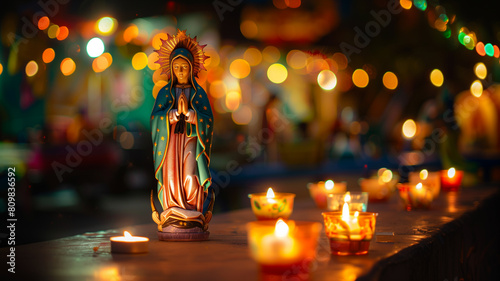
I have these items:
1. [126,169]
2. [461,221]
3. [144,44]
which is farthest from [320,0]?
[461,221]

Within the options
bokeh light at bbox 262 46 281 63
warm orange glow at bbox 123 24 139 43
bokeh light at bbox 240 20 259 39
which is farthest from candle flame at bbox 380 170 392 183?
bokeh light at bbox 262 46 281 63

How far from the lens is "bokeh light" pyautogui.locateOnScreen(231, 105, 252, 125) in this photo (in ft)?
86.3

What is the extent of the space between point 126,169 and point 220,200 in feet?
10.4

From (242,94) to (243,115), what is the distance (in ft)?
5.23

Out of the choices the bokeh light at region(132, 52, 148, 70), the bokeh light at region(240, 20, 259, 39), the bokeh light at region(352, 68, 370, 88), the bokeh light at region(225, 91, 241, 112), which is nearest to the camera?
the bokeh light at region(132, 52, 148, 70)

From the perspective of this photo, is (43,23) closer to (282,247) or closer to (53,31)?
(53,31)

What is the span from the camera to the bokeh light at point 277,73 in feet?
84.1

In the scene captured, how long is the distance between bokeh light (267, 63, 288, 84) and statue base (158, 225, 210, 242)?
21483mm

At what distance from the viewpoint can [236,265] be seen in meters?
3.32

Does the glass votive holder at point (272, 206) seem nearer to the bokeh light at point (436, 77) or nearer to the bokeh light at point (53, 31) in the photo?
the bokeh light at point (53, 31)

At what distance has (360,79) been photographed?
76.3 ft
